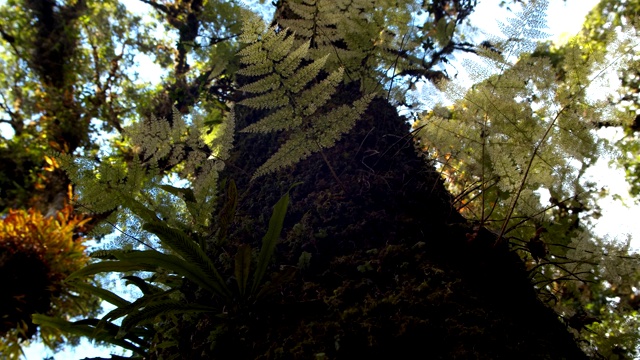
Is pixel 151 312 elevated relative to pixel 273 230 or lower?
lower

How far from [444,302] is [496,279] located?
0.90ft

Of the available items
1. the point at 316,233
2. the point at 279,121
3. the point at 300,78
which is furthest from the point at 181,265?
the point at 300,78

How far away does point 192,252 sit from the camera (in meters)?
1.10

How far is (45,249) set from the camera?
4.20m

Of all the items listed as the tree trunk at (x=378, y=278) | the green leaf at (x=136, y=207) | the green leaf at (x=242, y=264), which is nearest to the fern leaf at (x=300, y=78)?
the tree trunk at (x=378, y=278)

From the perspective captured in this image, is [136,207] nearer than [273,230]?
No

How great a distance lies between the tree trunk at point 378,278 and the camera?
0.87 metres

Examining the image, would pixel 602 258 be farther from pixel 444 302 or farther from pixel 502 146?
pixel 444 302

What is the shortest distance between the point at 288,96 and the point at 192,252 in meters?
0.59

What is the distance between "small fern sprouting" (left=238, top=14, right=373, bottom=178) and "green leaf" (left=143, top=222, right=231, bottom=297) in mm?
293

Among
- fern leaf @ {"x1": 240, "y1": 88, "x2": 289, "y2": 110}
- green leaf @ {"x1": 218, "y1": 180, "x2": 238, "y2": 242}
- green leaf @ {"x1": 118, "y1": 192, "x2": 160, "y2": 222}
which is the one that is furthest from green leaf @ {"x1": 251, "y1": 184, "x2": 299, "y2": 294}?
green leaf @ {"x1": 118, "y1": 192, "x2": 160, "y2": 222}

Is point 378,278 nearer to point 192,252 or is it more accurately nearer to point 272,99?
point 192,252

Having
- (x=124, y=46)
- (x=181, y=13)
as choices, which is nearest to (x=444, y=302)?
(x=181, y=13)

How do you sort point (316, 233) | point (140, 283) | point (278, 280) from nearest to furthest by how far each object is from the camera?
1. point (278, 280)
2. point (316, 233)
3. point (140, 283)
